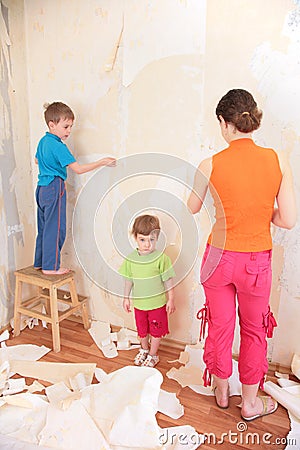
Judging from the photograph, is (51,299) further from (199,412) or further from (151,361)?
(199,412)

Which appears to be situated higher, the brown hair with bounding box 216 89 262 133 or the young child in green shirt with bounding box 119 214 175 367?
the brown hair with bounding box 216 89 262 133

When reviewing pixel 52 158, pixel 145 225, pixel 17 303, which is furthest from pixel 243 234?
pixel 17 303

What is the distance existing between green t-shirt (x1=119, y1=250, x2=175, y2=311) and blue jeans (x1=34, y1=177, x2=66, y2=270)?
48 centimetres

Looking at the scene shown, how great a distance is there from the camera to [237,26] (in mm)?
→ 1792

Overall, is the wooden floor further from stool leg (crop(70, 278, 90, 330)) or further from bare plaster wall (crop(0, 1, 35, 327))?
bare plaster wall (crop(0, 1, 35, 327))

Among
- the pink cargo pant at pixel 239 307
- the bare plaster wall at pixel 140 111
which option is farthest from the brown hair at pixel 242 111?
the pink cargo pant at pixel 239 307

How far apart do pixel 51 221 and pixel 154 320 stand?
81 centimetres

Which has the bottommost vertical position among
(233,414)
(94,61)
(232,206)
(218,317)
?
(233,414)

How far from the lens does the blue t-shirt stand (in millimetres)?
2152

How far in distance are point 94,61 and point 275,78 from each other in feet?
3.23

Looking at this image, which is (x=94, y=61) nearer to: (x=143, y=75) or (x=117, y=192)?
(x=143, y=75)

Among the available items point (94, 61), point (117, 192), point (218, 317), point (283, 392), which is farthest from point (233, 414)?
point (94, 61)

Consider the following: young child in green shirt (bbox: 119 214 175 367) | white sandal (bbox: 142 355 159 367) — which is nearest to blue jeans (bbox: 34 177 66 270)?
young child in green shirt (bbox: 119 214 175 367)

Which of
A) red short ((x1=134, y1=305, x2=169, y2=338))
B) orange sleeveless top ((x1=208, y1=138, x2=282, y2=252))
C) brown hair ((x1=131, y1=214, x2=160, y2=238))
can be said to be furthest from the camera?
red short ((x1=134, y1=305, x2=169, y2=338))
